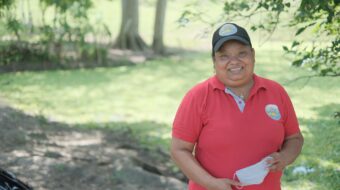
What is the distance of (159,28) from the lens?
22.2 metres

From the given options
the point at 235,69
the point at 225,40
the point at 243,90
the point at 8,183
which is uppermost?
the point at 225,40

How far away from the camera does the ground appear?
256 inches

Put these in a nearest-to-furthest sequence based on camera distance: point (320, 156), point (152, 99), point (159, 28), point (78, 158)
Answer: point (78, 158) < point (320, 156) < point (152, 99) < point (159, 28)

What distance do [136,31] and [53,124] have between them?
1214 cm

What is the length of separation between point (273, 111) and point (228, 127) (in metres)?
0.24

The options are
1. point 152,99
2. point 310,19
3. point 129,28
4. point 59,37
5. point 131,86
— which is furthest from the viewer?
point 129,28

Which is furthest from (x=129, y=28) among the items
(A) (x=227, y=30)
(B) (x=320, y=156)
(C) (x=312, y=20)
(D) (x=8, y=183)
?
(A) (x=227, y=30)

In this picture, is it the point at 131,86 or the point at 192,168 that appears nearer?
the point at 192,168

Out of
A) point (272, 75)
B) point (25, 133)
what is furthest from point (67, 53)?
point (25, 133)

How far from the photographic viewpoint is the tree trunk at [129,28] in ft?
72.2

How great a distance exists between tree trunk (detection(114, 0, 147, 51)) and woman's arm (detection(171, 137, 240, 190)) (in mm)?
19116

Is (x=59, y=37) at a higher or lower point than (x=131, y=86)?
higher

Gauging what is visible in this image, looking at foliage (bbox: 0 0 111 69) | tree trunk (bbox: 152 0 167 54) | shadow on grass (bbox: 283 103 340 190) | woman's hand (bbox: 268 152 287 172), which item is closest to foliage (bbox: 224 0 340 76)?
shadow on grass (bbox: 283 103 340 190)

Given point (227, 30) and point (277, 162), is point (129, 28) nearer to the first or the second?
point (227, 30)
